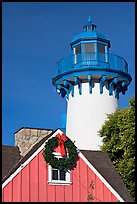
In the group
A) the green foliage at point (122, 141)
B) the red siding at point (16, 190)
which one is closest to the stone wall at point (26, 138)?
the red siding at point (16, 190)

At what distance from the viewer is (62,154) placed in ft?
67.0

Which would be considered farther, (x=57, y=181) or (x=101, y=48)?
(x=101, y=48)

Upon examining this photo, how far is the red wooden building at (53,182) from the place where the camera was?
19.2m

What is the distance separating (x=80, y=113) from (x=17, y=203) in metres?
16.0

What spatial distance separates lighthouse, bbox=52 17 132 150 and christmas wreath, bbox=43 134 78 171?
1233 centimetres

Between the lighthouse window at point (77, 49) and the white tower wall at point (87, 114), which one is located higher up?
the lighthouse window at point (77, 49)

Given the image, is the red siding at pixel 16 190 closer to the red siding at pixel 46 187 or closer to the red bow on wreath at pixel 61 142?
the red siding at pixel 46 187

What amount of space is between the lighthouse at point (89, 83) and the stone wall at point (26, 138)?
10151 mm

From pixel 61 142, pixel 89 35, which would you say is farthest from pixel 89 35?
pixel 61 142

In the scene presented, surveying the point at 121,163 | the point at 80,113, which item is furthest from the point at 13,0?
the point at 80,113

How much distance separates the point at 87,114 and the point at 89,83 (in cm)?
203

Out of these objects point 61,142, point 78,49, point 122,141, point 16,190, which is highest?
point 78,49

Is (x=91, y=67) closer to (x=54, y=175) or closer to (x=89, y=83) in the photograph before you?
(x=89, y=83)

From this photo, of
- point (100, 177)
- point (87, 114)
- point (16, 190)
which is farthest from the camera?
point (87, 114)
